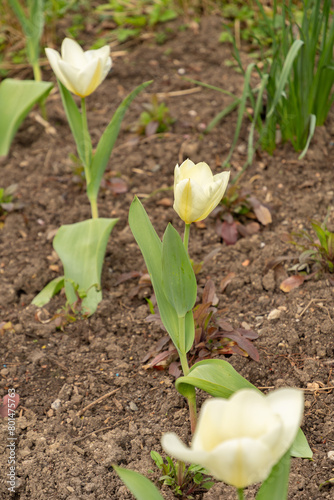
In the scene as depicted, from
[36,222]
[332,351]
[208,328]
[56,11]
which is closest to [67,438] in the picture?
[208,328]

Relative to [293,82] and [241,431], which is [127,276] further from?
[241,431]

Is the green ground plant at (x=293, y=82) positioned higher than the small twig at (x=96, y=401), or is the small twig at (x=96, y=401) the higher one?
the green ground plant at (x=293, y=82)

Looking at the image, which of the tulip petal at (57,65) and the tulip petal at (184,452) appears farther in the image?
the tulip petal at (57,65)

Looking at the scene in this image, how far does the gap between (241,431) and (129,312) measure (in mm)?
1184

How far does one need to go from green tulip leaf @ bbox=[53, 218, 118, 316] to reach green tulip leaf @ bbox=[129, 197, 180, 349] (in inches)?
21.2

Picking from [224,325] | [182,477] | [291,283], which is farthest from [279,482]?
[291,283]

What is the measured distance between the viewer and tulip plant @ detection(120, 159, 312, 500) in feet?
2.38

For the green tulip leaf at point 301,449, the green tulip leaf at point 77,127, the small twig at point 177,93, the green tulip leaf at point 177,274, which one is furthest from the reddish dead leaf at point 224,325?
the small twig at point 177,93

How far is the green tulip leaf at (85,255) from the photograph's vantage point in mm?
1930

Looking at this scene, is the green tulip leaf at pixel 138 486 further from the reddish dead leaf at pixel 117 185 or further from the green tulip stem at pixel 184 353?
the reddish dead leaf at pixel 117 185

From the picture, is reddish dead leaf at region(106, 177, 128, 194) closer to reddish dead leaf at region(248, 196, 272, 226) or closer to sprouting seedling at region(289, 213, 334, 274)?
reddish dead leaf at region(248, 196, 272, 226)

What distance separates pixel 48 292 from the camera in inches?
79.3

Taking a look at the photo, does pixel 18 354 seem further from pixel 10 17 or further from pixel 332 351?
pixel 10 17

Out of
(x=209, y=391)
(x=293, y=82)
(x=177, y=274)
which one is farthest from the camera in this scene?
(x=293, y=82)
